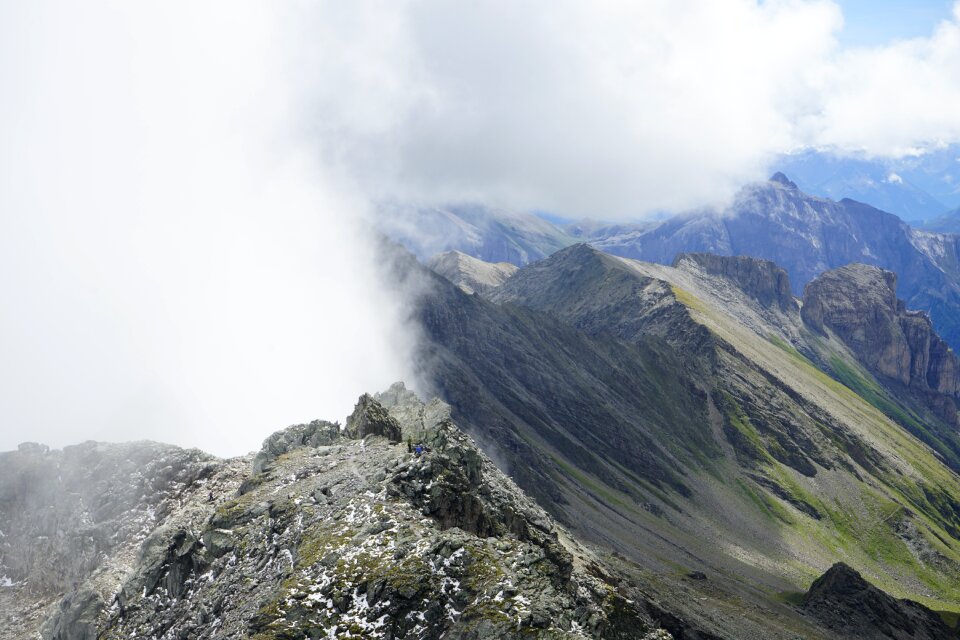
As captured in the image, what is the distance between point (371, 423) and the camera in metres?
71.4

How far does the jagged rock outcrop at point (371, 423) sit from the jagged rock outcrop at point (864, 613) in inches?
4049

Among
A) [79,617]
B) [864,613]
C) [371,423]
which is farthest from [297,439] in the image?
[864,613]

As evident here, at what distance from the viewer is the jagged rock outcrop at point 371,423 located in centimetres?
7131

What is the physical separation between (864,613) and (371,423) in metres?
117

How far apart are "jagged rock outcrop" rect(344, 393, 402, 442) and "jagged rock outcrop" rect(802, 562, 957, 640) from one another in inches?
4049

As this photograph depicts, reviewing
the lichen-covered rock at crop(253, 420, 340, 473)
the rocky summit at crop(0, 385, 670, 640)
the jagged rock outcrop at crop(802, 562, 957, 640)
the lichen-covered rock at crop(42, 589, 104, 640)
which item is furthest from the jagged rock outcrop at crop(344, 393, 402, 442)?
the jagged rock outcrop at crop(802, 562, 957, 640)

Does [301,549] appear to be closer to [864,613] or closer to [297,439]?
[297,439]

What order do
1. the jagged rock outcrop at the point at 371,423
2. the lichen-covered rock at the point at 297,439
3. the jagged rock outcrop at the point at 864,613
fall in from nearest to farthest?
the lichen-covered rock at the point at 297,439
the jagged rock outcrop at the point at 371,423
the jagged rock outcrop at the point at 864,613

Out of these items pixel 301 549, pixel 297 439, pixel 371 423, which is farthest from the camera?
pixel 371 423

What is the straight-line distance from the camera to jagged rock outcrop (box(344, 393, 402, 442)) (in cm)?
7131

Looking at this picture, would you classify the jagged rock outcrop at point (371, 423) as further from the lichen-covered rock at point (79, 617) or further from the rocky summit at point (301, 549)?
the lichen-covered rock at point (79, 617)

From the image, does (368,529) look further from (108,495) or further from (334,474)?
(108,495)

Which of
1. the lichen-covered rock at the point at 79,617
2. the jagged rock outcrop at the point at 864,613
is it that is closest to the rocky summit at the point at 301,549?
the lichen-covered rock at the point at 79,617

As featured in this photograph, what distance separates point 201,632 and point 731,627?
262 ft
